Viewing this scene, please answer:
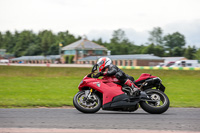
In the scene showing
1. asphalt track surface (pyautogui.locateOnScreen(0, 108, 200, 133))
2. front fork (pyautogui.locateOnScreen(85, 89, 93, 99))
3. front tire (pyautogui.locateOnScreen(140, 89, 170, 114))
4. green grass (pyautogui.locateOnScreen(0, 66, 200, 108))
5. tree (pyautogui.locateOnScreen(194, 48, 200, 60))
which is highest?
tree (pyautogui.locateOnScreen(194, 48, 200, 60))

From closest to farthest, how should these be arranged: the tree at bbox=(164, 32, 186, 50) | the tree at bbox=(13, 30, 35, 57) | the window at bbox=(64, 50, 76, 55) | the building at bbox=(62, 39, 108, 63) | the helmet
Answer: the helmet → the building at bbox=(62, 39, 108, 63) → the window at bbox=(64, 50, 76, 55) → the tree at bbox=(164, 32, 186, 50) → the tree at bbox=(13, 30, 35, 57)

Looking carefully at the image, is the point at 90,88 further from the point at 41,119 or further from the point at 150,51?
the point at 150,51

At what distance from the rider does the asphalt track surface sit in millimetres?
969

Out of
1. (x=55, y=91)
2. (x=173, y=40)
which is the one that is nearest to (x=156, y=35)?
(x=173, y=40)

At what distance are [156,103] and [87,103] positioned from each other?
202cm

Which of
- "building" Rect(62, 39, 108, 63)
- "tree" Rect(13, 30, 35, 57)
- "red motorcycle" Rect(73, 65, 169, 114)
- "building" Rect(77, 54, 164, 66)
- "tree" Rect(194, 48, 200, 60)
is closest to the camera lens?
"red motorcycle" Rect(73, 65, 169, 114)

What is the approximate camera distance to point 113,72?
7.88 metres

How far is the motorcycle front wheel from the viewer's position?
309 inches

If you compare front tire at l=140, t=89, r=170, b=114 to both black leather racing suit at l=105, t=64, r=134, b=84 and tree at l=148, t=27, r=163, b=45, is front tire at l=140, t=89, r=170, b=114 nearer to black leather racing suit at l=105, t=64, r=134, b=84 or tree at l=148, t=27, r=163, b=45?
black leather racing suit at l=105, t=64, r=134, b=84

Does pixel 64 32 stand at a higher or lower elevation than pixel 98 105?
higher

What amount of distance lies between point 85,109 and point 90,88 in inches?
24.6

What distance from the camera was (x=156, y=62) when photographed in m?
79.5

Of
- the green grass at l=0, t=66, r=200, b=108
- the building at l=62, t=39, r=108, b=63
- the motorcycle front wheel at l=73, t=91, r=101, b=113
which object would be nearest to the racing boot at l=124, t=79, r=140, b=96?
the motorcycle front wheel at l=73, t=91, r=101, b=113

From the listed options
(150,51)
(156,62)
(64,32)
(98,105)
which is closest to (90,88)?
(98,105)
